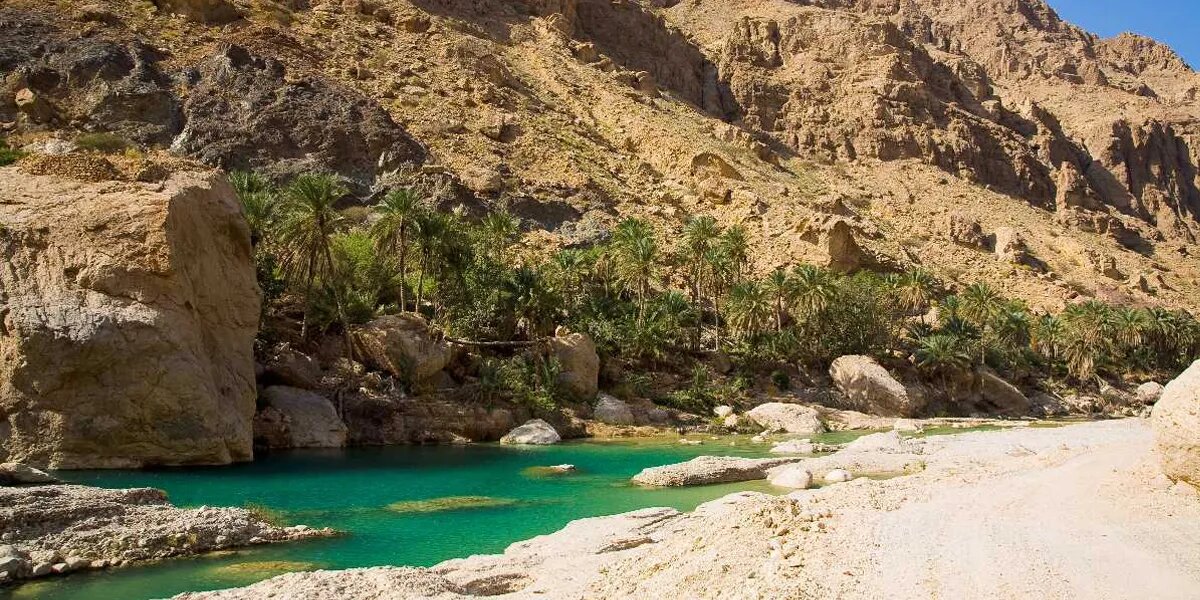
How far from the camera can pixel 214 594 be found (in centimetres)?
1066

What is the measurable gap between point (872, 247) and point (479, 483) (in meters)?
53.4

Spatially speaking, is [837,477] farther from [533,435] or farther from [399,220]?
[399,220]

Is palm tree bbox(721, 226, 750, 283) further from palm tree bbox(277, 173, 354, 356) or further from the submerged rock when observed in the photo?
the submerged rock

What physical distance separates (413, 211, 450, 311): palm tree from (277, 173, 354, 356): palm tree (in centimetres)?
522

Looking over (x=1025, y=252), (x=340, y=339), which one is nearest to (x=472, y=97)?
(x=340, y=339)

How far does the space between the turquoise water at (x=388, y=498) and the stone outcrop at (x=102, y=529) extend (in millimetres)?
331

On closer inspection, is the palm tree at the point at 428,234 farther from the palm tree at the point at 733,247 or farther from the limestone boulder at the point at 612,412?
the palm tree at the point at 733,247

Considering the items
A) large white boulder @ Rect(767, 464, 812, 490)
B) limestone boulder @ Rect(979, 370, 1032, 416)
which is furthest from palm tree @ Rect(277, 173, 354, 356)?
limestone boulder @ Rect(979, 370, 1032, 416)

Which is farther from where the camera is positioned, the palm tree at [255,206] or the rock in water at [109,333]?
the palm tree at [255,206]

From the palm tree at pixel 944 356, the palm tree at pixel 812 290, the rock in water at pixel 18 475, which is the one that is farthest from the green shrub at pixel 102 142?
the palm tree at pixel 944 356

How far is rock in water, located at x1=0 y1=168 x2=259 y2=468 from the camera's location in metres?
22.5

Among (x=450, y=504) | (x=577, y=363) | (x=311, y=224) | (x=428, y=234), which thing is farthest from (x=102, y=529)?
(x=428, y=234)

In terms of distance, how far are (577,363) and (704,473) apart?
63.1 ft

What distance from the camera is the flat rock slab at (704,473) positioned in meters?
22.9
